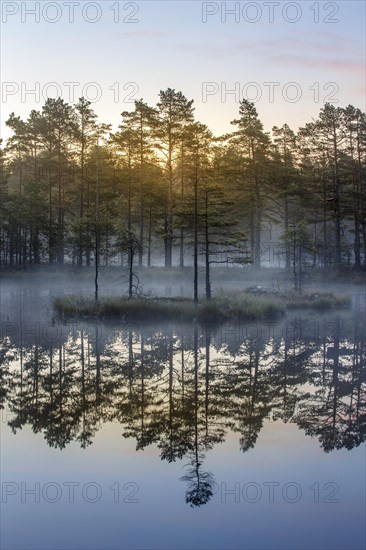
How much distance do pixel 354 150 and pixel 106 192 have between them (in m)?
28.8

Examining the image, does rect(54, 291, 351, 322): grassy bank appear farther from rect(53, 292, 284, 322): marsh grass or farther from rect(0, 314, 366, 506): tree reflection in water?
rect(0, 314, 366, 506): tree reflection in water

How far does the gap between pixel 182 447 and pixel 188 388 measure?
5.12 m

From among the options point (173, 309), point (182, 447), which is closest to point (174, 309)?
point (173, 309)

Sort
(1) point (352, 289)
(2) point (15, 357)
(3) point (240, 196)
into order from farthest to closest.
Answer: (3) point (240, 196)
(1) point (352, 289)
(2) point (15, 357)

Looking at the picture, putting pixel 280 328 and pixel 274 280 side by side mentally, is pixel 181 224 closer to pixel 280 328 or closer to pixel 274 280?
pixel 280 328

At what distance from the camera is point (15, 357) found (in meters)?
20.9

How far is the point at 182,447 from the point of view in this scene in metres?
11.7

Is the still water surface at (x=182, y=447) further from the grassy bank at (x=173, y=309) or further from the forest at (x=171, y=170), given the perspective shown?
the forest at (x=171, y=170)

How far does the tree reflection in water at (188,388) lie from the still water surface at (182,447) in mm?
58

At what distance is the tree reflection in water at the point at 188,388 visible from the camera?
12594 millimetres

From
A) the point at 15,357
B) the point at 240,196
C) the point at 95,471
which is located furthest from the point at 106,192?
the point at 95,471

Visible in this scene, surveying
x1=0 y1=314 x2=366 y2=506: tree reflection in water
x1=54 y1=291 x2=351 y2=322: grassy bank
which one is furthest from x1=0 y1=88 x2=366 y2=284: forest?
x1=0 y1=314 x2=366 y2=506: tree reflection in water

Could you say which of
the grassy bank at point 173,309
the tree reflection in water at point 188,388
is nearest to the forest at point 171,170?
the grassy bank at point 173,309

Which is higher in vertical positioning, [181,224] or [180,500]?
[181,224]
